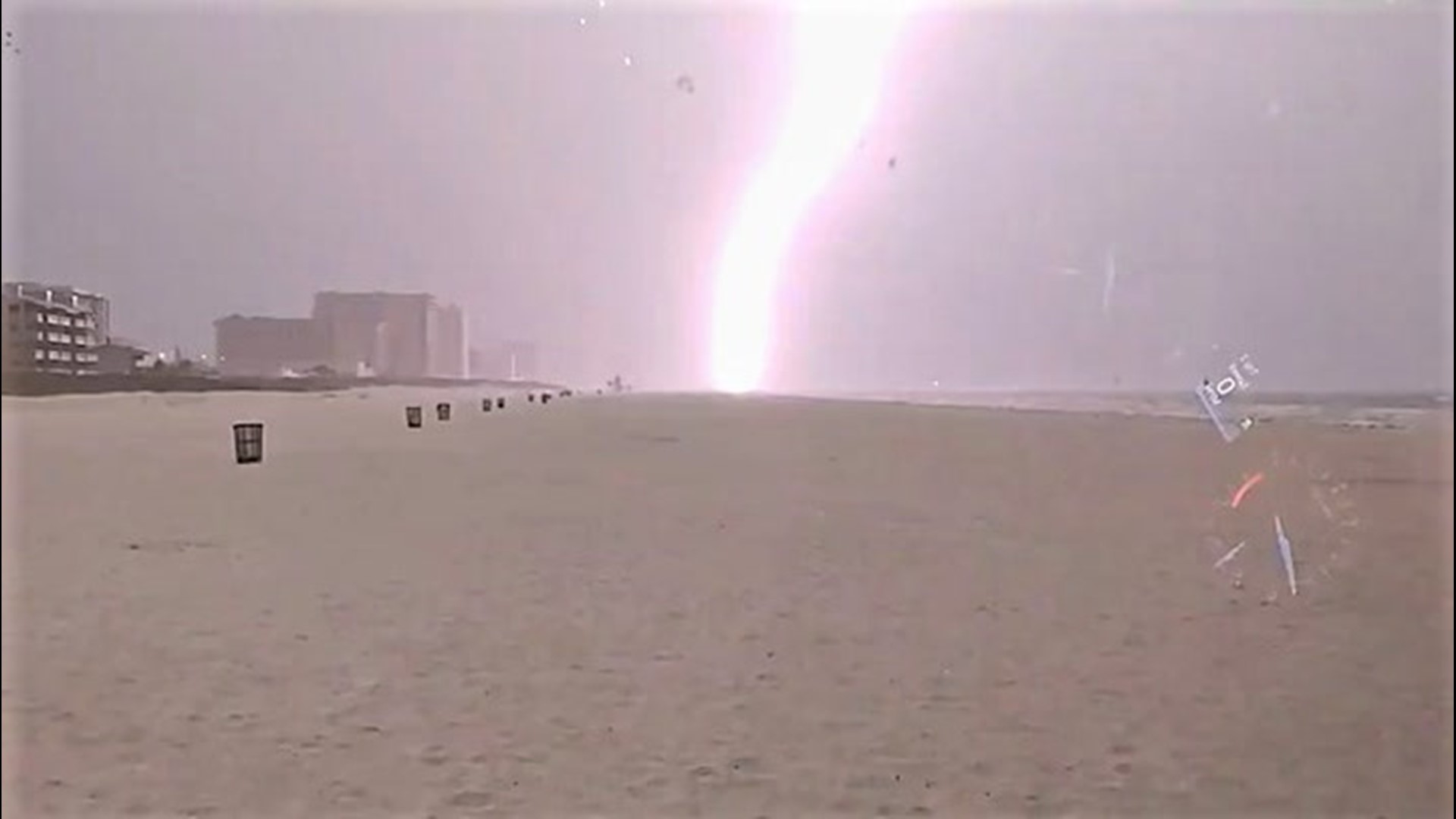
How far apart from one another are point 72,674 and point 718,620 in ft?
6.53

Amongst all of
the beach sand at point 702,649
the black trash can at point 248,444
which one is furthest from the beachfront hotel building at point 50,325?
the black trash can at point 248,444

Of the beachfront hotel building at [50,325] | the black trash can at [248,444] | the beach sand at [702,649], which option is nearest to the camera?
the beach sand at [702,649]

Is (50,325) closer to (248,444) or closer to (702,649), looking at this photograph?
(702,649)

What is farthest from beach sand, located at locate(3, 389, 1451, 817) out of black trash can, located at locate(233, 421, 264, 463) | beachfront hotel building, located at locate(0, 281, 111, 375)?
black trash can, located at locate(233, 421, 264, 463)

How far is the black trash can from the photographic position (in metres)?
10.5

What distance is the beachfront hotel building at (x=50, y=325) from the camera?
3.50m

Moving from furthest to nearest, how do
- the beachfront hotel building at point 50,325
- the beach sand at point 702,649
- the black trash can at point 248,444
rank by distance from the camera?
the black trash can at point 248,444
the beachfront hotel building at point 50,325
the beach sand at point 702,649

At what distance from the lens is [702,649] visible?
4.07 meters

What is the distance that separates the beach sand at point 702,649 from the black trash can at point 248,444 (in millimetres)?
1478

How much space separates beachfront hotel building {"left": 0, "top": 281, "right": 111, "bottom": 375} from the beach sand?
1.76 ft

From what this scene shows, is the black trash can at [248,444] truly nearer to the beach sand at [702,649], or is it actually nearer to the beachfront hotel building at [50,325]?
the beach sand at [702,649]

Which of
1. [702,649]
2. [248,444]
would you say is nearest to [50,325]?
[702,649]

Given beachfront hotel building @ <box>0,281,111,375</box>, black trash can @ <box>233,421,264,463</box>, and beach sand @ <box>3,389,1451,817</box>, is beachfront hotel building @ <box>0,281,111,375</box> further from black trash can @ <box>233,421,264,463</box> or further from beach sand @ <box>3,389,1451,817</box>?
black trash can @ <box>233,421,264,463</box>

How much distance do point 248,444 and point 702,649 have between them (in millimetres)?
7735
